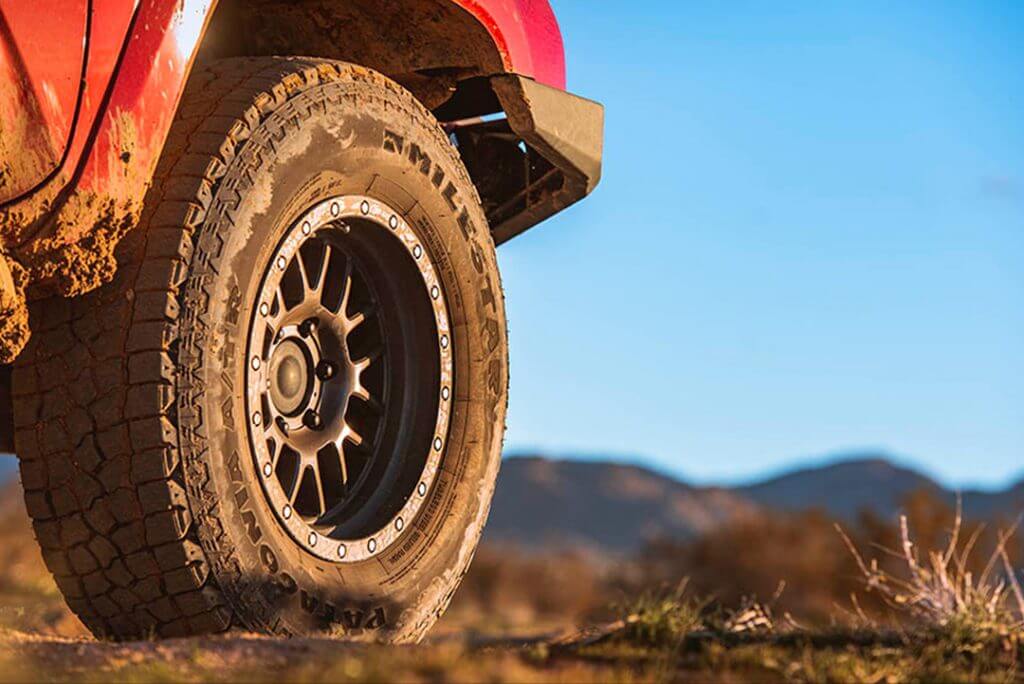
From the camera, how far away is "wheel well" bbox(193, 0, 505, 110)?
4867 mm

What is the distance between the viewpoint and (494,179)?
5.80m

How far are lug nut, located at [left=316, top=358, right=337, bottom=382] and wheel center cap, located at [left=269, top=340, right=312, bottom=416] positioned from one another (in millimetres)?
35

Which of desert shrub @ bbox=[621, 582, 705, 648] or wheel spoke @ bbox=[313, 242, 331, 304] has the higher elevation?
wheel spoke @ bbox=[313, 242, 331, 304]

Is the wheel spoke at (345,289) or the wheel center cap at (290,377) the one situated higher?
the wheel spoke at (345,289)

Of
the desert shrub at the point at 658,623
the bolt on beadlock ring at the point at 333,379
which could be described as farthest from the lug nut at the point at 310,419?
the desert shrub at the point at 658,623

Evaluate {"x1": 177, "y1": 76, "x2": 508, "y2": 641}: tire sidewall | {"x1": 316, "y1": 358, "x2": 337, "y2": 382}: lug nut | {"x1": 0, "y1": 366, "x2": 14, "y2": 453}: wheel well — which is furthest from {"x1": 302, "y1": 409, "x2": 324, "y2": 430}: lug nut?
{"x1": 0, "y1": 366, "x2": 14, "y2": 453}: wheel well

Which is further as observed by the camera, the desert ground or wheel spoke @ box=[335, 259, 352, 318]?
wheel spoke @ box=[335, 259, 352, 318]

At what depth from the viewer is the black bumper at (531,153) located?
5006 mm

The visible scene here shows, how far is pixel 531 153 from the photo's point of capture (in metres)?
5.75

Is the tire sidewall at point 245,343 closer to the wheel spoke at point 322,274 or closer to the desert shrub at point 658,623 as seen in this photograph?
the wheel spoke at point 322,274

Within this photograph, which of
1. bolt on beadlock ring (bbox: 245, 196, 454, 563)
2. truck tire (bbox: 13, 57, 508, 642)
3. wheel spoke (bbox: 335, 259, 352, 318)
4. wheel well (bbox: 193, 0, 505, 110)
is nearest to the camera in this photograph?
truck tire (bbox: 13, 57, 508, 642)

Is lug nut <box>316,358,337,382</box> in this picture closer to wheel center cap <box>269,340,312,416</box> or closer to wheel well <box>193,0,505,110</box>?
wheel center cap <box>269,340,312,416</box>

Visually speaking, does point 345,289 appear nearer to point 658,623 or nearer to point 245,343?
point 245,343

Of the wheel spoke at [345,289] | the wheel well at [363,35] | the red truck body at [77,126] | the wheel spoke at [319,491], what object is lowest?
the wheel spoke at [319,491]
